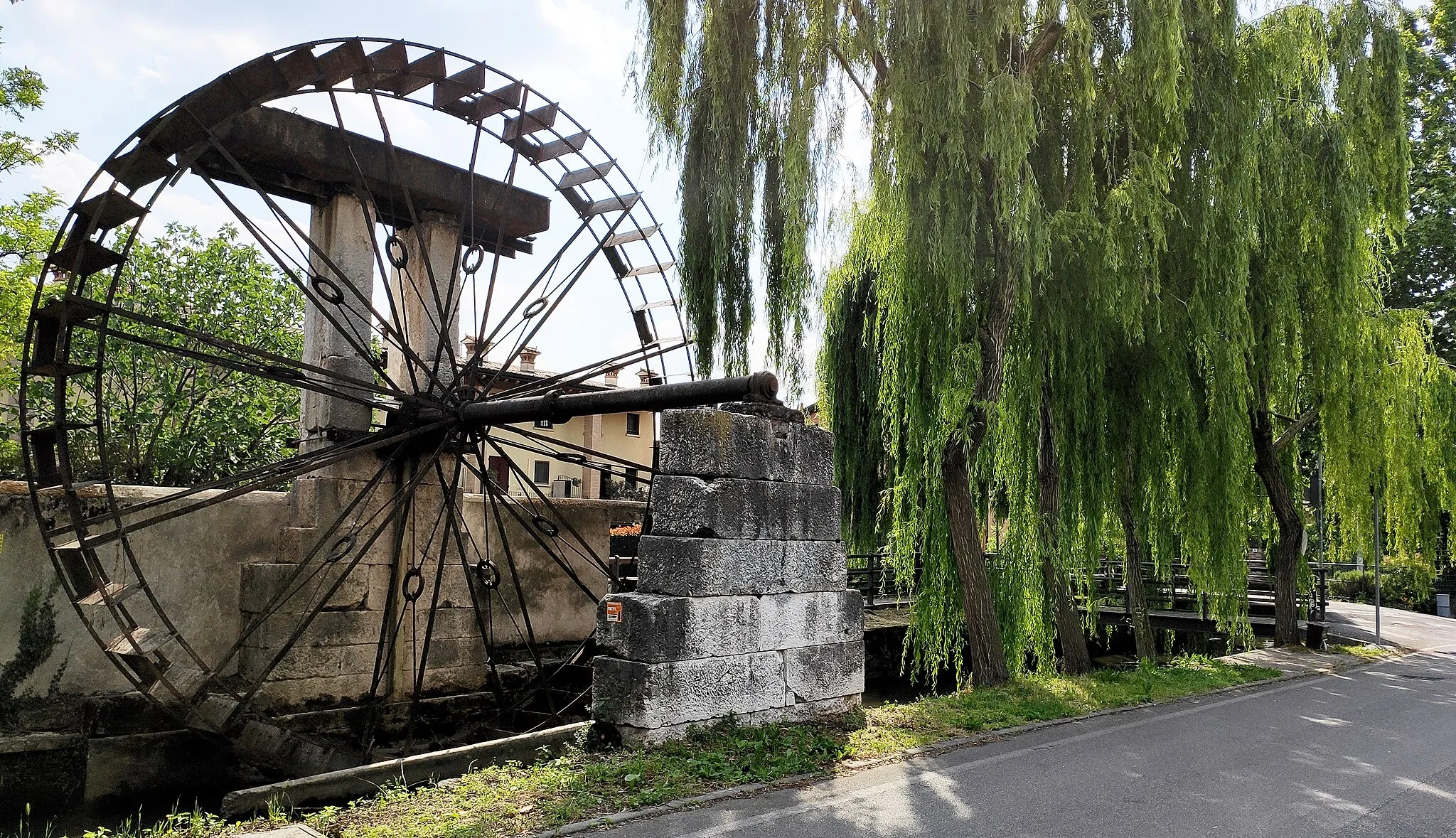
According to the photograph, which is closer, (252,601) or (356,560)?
(252,601)

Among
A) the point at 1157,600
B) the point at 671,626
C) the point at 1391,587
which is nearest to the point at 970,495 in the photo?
the point at 671,626

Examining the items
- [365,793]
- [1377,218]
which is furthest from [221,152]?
[1377,218]

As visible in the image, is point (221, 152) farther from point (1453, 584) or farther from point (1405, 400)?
point (1453, 584)

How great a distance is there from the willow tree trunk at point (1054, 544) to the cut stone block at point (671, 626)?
453cm

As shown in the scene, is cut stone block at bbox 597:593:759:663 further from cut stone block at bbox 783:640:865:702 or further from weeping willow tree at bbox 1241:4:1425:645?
A: weeping willow tree at bbox 1241:4:1425:645

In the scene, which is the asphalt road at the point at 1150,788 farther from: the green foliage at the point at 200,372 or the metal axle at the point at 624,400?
the green foliage at the point at 200,372

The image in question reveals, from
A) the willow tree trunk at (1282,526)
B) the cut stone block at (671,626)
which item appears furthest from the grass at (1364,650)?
the cut stone block at (671,626)

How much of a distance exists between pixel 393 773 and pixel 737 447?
126 inches

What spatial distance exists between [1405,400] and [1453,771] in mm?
9059

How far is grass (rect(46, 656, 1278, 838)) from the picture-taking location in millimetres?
4398

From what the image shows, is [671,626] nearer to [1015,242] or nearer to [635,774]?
[635,774]

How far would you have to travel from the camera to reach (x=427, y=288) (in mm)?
9977

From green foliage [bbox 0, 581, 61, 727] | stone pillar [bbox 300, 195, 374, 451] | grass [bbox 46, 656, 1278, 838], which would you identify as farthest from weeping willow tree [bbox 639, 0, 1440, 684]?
green foliage [bbox 0, 581, 61, 727]

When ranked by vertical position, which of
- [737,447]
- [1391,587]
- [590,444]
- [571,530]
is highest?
[590,444]
